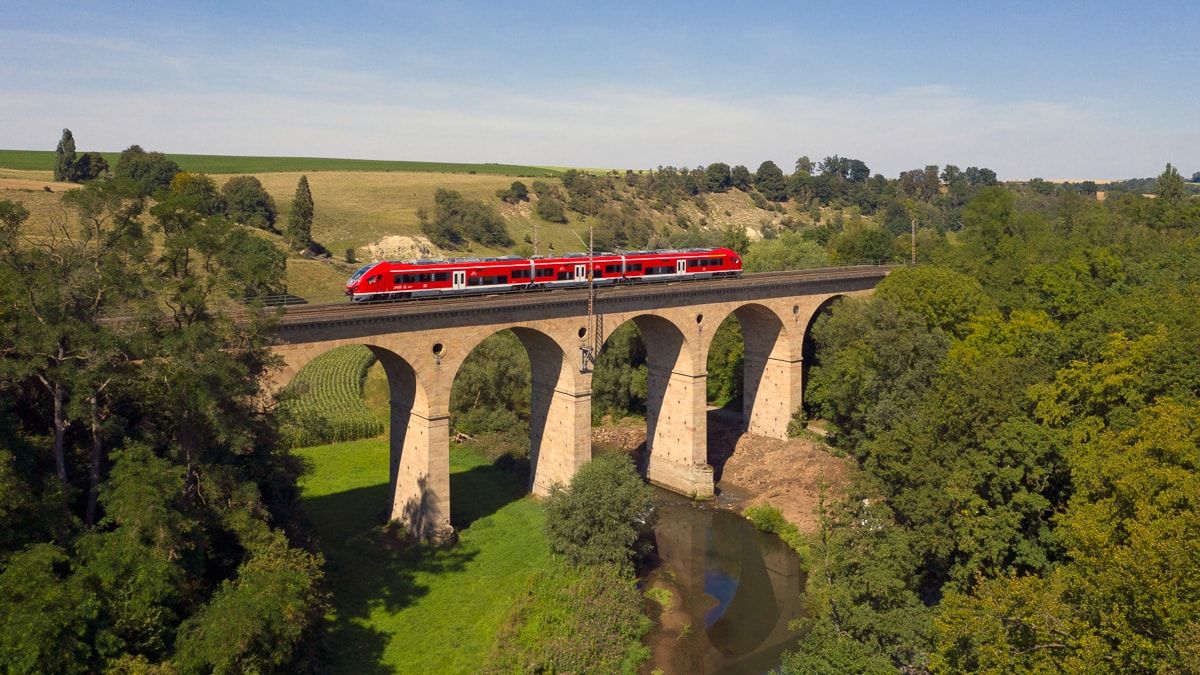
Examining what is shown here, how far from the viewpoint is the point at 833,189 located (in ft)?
533

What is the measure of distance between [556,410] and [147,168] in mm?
68314

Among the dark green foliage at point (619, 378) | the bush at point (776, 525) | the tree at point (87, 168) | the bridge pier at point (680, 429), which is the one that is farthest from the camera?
the tree at point (87, 168)

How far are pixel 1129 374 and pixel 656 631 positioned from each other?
2164 centimetres

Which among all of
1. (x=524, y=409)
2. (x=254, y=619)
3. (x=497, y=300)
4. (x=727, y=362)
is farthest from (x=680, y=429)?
(x=254, y=619)

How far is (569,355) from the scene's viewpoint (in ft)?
139

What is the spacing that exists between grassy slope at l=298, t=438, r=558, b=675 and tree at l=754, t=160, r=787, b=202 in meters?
120

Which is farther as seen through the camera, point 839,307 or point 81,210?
point 839,307

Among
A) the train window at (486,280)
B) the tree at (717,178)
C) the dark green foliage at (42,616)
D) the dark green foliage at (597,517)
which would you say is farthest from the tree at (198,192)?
the tree at (717,178)

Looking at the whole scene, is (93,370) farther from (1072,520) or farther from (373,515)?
(1072,520)

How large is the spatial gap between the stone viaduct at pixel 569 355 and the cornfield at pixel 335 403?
470 inches

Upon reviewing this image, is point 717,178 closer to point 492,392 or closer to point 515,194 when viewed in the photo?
point 515,194

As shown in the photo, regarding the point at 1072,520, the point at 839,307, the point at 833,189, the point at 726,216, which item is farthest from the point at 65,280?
the point at 833,189

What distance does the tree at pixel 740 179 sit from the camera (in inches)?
6240

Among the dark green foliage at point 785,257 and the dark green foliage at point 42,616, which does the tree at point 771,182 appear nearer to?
the dark green foliage at point 785,257
